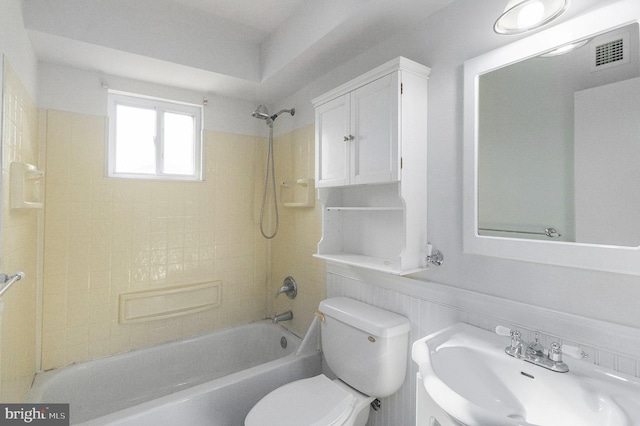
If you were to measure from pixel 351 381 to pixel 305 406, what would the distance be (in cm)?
28

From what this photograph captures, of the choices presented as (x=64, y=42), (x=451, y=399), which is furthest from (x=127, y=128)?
(x=451, y=399)

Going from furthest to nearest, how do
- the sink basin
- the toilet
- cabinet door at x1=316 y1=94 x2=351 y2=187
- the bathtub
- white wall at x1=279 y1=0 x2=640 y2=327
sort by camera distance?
cabinet door at x1=316 y1=94 x2=351 y2=187, the bathtub, the toilet, white wall at x1=279 y1=0 x2=640 y2=327, the sink basin

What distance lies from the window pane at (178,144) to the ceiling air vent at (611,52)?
7.90 feet

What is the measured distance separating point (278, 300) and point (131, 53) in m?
2.00

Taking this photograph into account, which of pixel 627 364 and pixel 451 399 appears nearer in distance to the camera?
pixel 451 399

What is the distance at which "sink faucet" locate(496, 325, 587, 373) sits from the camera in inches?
36.6

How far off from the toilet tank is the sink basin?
0.98 feet

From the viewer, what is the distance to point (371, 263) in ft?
5.30

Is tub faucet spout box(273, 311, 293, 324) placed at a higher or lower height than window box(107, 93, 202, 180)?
lower

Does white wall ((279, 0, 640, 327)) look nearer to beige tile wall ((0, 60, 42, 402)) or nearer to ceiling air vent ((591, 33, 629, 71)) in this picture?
ceiling air vent ((591, 33, 629, 71))

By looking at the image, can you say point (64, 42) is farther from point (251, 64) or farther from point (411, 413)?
point (411, 413)

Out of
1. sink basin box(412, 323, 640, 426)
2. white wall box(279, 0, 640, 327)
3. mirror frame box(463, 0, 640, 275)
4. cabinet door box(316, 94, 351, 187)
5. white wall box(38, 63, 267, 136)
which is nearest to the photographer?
sink basin box(412, 323, 640, 426)

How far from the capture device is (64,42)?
1.70 metres

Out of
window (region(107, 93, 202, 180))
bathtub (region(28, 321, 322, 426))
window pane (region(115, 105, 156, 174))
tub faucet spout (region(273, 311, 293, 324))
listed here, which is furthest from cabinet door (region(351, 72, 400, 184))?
window pane (region(115, 105, 156, 174))
